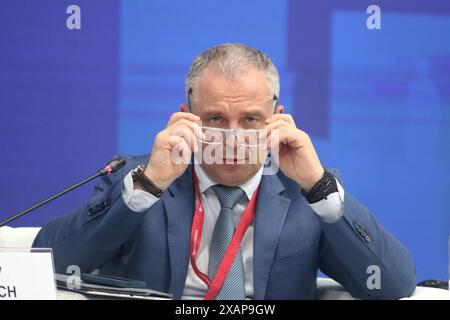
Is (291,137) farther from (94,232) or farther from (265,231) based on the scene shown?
(94,232)

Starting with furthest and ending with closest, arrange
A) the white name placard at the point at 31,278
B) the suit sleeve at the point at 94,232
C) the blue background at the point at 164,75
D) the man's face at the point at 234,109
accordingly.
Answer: the blue background at the point at 164,75 → the man's face at the point at 234,109 → the suit sleeve at the point at 94,232 → the white name placard at the point at 31,278

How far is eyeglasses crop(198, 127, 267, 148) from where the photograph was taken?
8.61 feet

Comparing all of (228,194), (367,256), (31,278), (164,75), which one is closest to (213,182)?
(228,194)

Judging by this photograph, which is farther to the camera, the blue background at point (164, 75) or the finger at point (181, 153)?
the blue background at point (164, 75)

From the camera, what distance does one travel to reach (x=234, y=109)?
2.67 meters

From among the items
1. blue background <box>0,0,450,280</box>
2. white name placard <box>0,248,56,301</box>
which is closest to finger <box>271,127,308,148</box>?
white name placard <box>0,248,56,301</box>

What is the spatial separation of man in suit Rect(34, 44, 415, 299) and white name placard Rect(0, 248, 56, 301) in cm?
57

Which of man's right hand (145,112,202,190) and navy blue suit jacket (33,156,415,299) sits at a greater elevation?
man's right hand (145,112,202,190)

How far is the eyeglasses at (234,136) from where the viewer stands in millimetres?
2623

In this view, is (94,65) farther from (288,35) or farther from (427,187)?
(427,187)

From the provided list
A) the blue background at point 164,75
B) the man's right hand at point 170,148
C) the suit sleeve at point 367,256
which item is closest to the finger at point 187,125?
the man's right hand at point 170,148

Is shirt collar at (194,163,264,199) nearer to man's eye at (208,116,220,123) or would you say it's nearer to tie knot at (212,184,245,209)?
tie knot at (212,184,245,209)

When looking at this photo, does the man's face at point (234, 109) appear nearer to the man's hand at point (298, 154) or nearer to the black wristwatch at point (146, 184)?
the man's hand at point (298, 154)

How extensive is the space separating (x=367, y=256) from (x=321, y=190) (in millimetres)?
265
